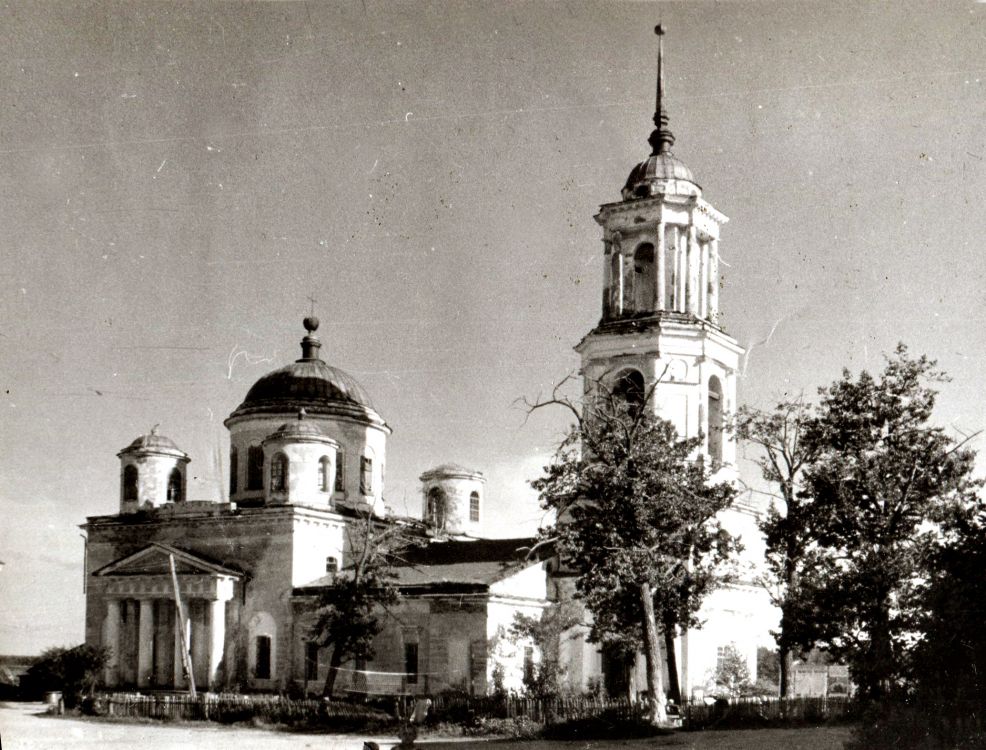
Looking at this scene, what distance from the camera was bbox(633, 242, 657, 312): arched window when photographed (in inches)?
1485

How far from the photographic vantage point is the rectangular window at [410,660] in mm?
38294

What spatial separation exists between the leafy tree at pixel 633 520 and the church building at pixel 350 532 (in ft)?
8.81

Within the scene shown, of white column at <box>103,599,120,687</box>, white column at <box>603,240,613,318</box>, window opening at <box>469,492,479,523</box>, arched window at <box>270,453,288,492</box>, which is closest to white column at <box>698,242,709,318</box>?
white column at <box>603,240,613,318</box>

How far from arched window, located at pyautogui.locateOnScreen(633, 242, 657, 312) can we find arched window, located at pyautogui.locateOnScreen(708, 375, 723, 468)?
2.97 m

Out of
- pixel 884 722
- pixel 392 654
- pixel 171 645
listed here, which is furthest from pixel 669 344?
pixel 884 722

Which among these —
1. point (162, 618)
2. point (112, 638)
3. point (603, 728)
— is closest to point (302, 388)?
point (162, 618)

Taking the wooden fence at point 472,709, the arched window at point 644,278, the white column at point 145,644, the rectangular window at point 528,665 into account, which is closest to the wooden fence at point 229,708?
the wooden fence at point 472,709

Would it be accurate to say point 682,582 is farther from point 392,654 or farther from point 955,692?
point 955,692

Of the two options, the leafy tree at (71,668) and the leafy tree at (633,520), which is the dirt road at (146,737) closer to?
the leafy tree at (71,668)

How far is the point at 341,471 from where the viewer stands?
4578 cm

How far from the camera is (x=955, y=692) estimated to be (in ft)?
48.1

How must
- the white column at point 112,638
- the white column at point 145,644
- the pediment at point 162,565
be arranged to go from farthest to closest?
the white column at point 112,638 → the white column at point 145,644 → the pediment at point 162,565

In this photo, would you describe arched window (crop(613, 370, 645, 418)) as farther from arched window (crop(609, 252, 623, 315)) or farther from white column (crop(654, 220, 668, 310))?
white column (crop(654, 220, 668, 310))

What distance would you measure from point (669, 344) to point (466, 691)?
36.7 ft
